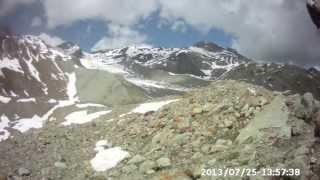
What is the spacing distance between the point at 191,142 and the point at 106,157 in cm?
828

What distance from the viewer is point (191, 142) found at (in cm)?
3822

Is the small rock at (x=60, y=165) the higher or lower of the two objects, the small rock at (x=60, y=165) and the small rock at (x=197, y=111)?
the lower

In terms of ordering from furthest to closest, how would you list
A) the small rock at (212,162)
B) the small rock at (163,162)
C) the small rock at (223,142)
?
the small rock at (223,142) < the small rock at (163,162) < the small rock at (212,162)


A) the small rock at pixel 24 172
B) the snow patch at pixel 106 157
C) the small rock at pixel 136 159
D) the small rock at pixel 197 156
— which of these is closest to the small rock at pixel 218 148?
the small rock at pixel 197 156

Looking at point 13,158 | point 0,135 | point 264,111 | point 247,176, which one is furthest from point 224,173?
point 0,135

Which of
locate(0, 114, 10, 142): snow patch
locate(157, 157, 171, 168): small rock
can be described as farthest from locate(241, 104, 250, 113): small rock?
locate(0, 114, 10, 142): snow patch

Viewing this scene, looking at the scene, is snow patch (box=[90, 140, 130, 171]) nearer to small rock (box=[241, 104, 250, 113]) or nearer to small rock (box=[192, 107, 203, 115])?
small rock (box=[192, 107, 203, 115])

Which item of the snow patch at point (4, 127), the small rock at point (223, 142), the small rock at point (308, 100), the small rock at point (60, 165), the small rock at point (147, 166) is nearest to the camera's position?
the small rock at point (147, 166)

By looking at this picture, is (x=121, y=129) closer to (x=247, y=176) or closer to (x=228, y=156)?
(x=228, y=156)

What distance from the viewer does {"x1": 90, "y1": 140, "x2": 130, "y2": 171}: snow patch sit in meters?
39.8

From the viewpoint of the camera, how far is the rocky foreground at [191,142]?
103 ft

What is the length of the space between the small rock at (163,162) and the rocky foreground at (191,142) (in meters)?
0.03

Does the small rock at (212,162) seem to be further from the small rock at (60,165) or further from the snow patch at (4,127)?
the snow patch at (4,127)

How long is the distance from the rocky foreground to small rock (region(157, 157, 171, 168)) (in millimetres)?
29
